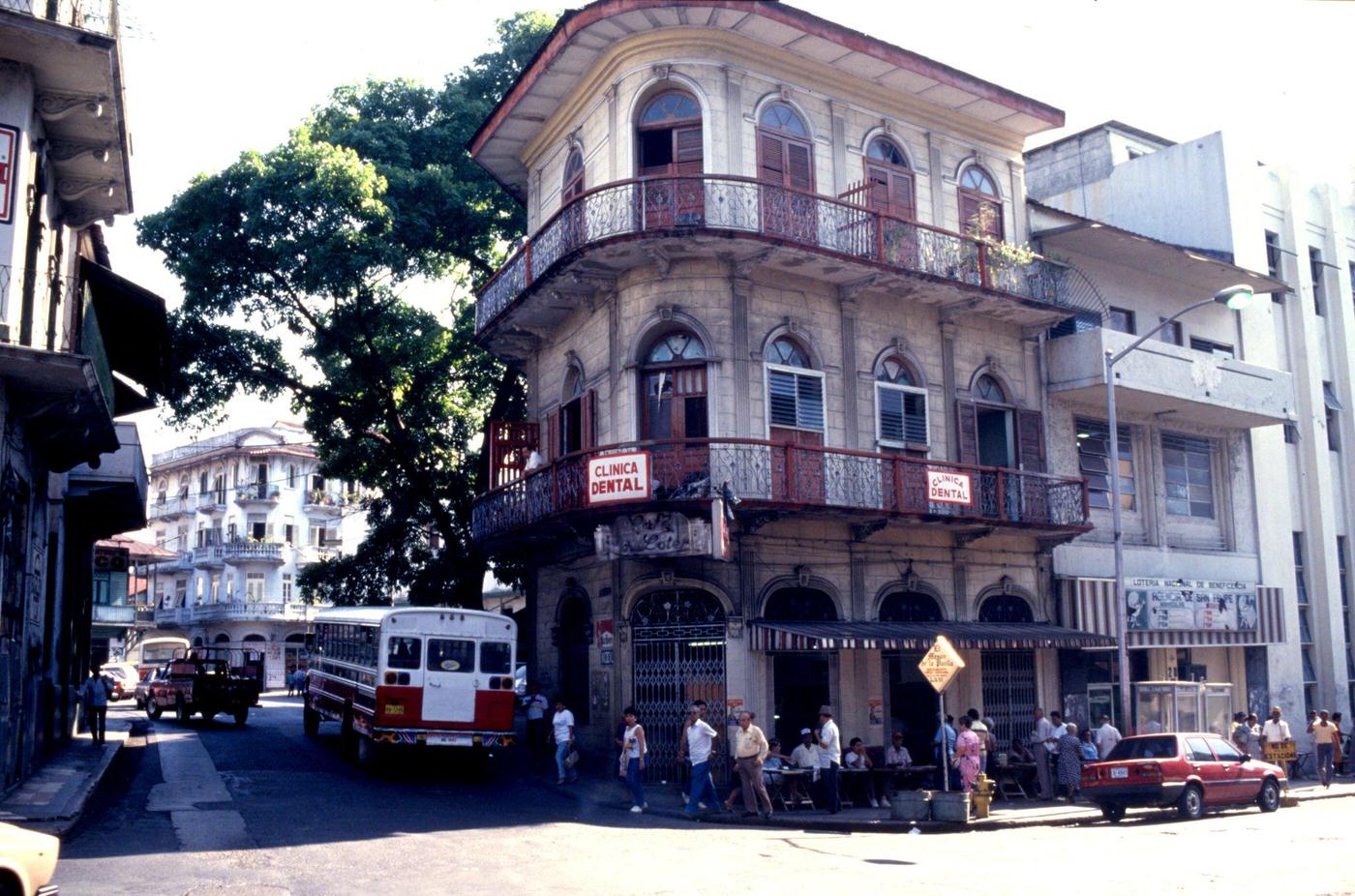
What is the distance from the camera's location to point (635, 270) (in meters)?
21.9

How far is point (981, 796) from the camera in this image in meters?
18.5

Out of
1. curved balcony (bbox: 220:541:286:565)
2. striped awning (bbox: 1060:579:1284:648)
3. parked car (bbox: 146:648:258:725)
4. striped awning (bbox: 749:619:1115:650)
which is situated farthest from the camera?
curved balcony (bbox: 220:541:286:565)

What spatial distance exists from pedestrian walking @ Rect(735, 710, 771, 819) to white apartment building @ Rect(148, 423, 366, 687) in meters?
52.5

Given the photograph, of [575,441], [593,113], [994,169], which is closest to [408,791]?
[575,441]

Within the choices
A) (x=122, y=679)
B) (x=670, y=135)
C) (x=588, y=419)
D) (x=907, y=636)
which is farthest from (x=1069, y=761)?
(x=122, y=679)

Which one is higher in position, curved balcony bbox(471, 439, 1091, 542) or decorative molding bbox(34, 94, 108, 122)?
decorative molding bbox(34, 94, 108, 122)

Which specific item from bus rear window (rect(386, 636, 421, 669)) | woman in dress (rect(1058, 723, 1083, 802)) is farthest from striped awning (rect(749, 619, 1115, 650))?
bus rear window (rect(386, 636, 421, 669))

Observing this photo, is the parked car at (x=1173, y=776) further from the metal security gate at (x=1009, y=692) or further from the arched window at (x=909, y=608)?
the arched window at (x=909, y=608)

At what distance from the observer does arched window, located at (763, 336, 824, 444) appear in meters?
21.9

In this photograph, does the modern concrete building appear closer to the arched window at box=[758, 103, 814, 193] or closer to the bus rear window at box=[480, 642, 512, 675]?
the bus rear window at box=[480, 642, 512, 675]

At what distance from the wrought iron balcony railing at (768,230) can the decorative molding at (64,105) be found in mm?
7932

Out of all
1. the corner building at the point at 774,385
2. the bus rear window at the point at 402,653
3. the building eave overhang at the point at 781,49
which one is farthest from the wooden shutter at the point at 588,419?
the building eave overhang at the point at 781,49

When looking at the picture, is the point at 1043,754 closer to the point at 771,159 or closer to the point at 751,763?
the point at 751,763

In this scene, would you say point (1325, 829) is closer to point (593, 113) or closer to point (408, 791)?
point (408, 791)
